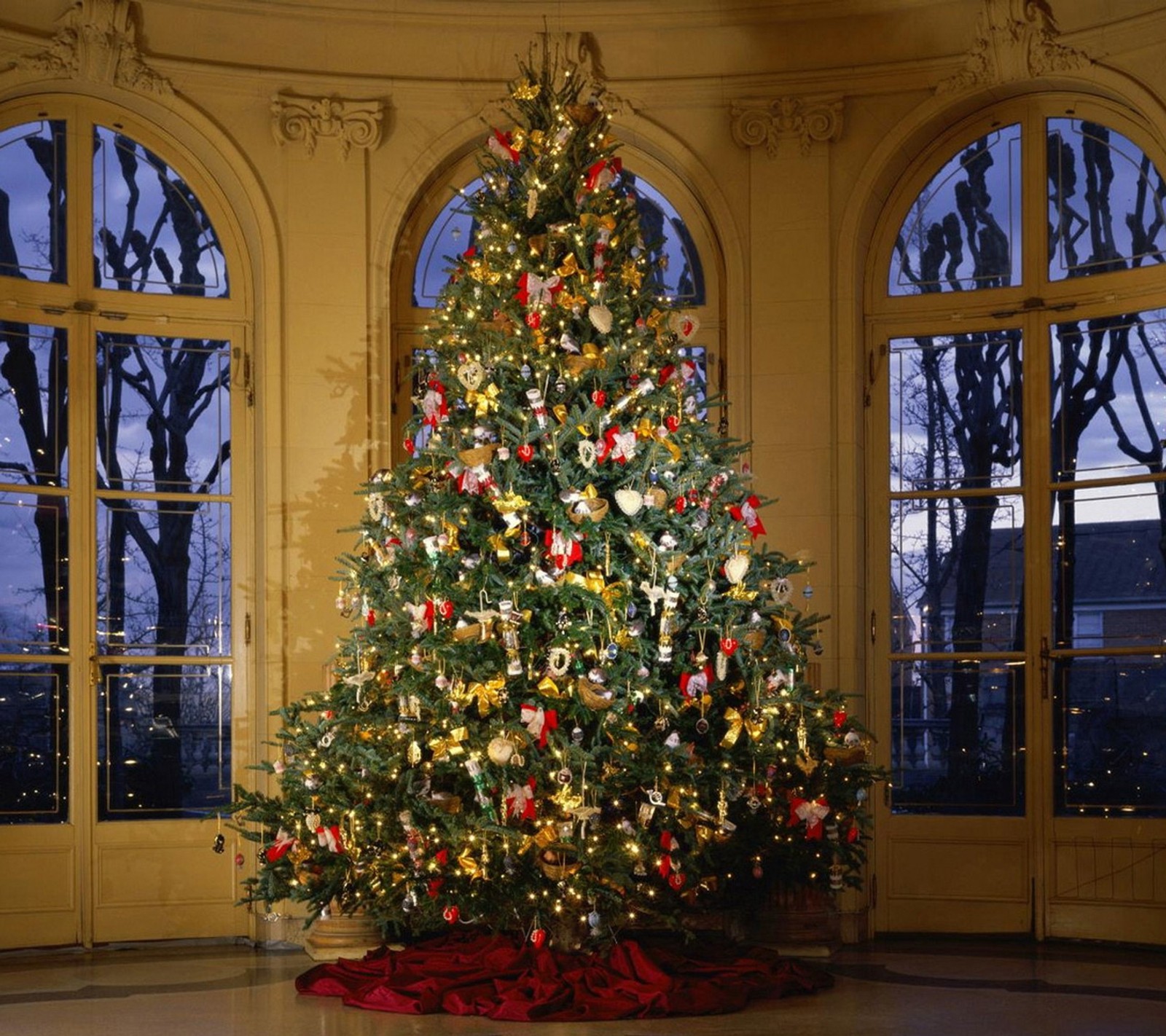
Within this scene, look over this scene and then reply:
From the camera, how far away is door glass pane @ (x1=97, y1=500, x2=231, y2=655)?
801 cm

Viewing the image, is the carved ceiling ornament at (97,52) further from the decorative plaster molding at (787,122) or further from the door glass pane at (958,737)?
the door glass pane at (958,737)

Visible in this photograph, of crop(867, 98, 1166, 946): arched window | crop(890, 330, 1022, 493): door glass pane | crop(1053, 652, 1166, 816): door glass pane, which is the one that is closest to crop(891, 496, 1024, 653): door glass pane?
crop(867, 98, 1166, 946): arched window

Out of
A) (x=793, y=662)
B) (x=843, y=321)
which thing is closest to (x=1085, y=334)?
(x=843, y=321)

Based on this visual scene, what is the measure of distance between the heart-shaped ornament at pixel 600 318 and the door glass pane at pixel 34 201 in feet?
10.4

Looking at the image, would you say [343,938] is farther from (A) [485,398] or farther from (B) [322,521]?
(A) [485,398]

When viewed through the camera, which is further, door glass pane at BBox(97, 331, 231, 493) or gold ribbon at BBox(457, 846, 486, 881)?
door glass pane at BBox(97, 331, 231, 493)

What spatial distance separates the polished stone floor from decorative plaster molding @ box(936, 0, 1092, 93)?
414cm

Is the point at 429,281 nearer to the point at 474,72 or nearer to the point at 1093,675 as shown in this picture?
the point at 474,72

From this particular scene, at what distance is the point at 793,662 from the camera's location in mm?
6320

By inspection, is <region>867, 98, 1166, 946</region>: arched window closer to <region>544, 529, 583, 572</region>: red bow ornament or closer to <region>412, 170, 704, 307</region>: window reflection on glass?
<region>412, 170, 704, 307</region>: window reflection on glass

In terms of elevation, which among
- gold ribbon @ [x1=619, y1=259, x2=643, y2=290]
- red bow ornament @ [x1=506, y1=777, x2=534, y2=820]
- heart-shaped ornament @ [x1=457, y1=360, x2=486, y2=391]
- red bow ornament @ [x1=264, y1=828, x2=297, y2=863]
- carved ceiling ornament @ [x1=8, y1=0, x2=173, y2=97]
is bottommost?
red bow ornament @ [x1=264, y1=828, x2=297, y2=863]

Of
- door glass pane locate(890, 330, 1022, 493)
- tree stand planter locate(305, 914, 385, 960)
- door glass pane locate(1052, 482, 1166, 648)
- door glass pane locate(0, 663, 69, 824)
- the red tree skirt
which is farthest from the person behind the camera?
door glass pane locate(890, 330, 1022, 493)

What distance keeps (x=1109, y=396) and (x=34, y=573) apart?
5219mm

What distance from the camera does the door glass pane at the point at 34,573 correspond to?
7.79 metres
